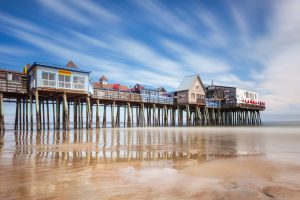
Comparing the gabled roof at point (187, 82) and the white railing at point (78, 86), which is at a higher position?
the gabled roof at point (187, 82)

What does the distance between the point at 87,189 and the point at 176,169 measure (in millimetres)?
2505

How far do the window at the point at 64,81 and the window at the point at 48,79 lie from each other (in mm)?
661

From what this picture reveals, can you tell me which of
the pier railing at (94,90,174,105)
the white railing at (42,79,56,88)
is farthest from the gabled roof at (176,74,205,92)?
the white railing at (42,79,56,88)

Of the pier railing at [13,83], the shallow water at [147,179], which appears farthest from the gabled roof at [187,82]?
the shallow water at [147,179]

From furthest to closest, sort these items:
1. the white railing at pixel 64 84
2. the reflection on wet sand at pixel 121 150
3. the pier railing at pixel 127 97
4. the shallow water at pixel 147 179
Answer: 1. the pier railing at pixel 127 97
2. the white railing at pixel 64 84
3. the reflection on wet sand at pixel 121 150
4. the shallow water at pixel 147 179

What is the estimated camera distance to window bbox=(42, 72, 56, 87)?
24125mm

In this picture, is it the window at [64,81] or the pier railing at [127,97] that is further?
the pier railing at [127,97]

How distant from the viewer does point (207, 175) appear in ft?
16.8

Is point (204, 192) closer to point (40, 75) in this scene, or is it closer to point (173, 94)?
point (40, 75)

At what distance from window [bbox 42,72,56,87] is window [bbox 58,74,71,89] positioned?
66 cm

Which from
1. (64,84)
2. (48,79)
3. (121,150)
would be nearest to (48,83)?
(48,79)

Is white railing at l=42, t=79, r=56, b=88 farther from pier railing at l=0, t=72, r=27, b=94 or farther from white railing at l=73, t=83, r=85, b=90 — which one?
pier railing at l=0, t=72, r=27, b=94

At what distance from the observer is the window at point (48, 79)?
79.2 feet

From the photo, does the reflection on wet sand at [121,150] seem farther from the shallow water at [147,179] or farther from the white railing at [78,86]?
the white railing at [78,86]
